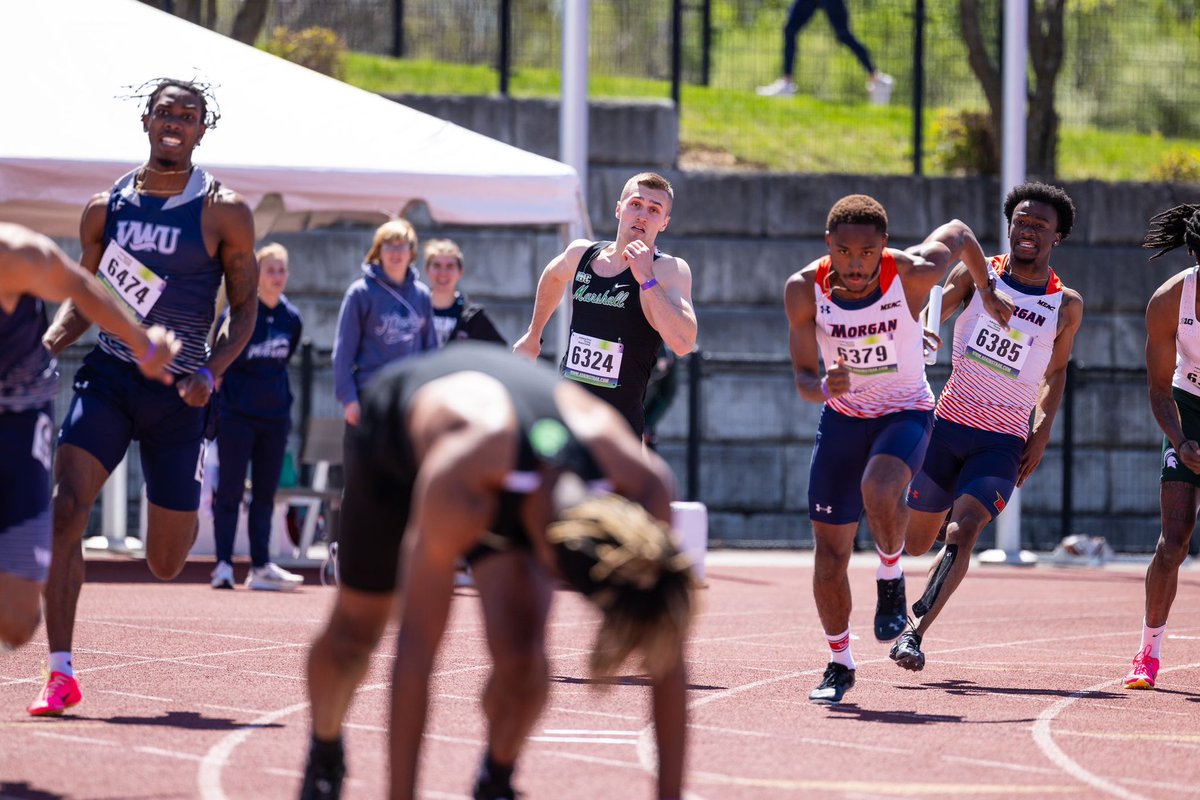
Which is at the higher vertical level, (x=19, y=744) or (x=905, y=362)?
(x=905, y=362)

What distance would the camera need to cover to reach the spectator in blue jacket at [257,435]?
12.8 m

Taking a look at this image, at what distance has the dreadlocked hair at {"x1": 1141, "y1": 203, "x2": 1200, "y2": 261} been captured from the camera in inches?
351

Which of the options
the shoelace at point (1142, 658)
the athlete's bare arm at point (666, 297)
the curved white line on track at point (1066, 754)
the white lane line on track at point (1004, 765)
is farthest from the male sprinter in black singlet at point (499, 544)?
the shoelace at point (1142, 658)

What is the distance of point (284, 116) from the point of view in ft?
42.7

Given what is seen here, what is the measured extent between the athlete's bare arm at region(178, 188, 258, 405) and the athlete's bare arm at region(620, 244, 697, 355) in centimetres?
176

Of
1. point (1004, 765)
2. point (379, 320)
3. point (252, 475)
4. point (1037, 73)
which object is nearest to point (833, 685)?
point (1004, 765)

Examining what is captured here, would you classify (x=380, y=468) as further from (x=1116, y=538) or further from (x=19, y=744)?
(x=1116, y=538)

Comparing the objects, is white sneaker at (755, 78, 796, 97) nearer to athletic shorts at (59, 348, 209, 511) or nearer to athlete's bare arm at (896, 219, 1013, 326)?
athlete's bare arm at (896, 219, 1013, 326)

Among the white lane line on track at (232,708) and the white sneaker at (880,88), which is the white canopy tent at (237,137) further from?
the white sneaker at (880,88)

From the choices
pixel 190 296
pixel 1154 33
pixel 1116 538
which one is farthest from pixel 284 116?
pixel 1154 33

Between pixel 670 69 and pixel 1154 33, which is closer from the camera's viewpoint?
pixel 670 69

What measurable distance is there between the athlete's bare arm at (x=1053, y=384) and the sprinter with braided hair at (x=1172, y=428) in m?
0.57

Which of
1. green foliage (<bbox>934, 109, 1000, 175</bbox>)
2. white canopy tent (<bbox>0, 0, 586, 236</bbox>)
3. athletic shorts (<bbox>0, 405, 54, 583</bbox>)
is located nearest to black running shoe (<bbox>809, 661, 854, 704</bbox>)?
athletic shorts (<bbox>0, 405, 54, 583</bbox>)

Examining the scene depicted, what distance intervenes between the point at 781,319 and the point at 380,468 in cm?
1429
